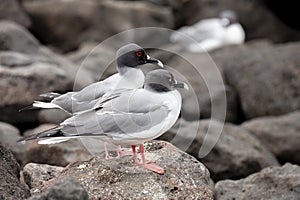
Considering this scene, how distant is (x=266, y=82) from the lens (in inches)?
634

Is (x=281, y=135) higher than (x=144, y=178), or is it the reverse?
(x=144, y=178)

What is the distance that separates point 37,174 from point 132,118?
72.5 inches

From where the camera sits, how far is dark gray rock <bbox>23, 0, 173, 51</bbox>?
2061cm

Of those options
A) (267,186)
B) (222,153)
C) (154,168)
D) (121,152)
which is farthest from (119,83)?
(222,153)

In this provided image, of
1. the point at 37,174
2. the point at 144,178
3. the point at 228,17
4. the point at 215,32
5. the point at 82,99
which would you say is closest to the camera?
the point at 144,178

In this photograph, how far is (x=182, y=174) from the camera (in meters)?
7.52

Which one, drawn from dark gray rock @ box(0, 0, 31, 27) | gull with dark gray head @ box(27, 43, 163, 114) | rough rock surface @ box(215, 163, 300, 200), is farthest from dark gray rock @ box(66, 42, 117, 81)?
gull with dark gray head @ box(27, 43, 163, 114)

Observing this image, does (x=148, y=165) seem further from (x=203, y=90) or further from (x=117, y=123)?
(x=203, y=90)

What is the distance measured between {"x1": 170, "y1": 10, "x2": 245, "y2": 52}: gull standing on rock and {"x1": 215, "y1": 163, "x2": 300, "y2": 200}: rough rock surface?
1137cm

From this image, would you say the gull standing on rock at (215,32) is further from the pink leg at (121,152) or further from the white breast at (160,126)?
the white breast at (160,126)

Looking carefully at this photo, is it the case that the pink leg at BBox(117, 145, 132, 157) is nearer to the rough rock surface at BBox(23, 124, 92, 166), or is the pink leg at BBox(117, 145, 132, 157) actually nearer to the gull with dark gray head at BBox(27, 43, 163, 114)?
the gull with dark gray head at BBox(27, 43, 163, 114)

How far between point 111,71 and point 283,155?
4.31 meters

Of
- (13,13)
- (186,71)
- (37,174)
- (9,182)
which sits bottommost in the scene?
(13,13)

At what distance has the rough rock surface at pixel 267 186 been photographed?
8836 mm
